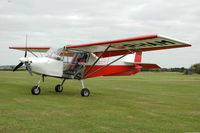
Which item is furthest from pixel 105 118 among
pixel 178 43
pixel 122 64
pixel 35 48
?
pixel 35 48

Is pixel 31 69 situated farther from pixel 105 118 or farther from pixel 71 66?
pixel 105 118

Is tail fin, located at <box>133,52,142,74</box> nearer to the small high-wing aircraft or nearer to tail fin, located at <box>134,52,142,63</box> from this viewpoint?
tail fin, located at <box>134,52,142,63</box>

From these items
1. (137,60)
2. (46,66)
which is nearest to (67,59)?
(46,66)

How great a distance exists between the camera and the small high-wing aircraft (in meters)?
10.9

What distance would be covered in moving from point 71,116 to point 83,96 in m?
5.45

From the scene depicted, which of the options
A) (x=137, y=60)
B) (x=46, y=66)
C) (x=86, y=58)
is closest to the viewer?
(x=46, y=66)

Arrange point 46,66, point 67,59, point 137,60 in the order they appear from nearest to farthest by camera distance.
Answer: point 46,66 → point 67,59 → point 137,60

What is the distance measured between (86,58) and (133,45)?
9.36ft

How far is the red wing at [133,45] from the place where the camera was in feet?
33.2

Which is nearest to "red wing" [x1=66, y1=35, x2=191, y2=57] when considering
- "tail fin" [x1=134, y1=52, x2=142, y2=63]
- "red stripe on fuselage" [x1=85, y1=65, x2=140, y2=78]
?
"red stripe on fuselage" [x1=85, y1=65, x2=140, y2=78]

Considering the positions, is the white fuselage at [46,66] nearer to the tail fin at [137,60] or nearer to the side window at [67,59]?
the side window at [67,59]

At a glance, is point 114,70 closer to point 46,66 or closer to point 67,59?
point 67,59

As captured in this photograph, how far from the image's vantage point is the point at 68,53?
1267cm

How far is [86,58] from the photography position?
522 inches
